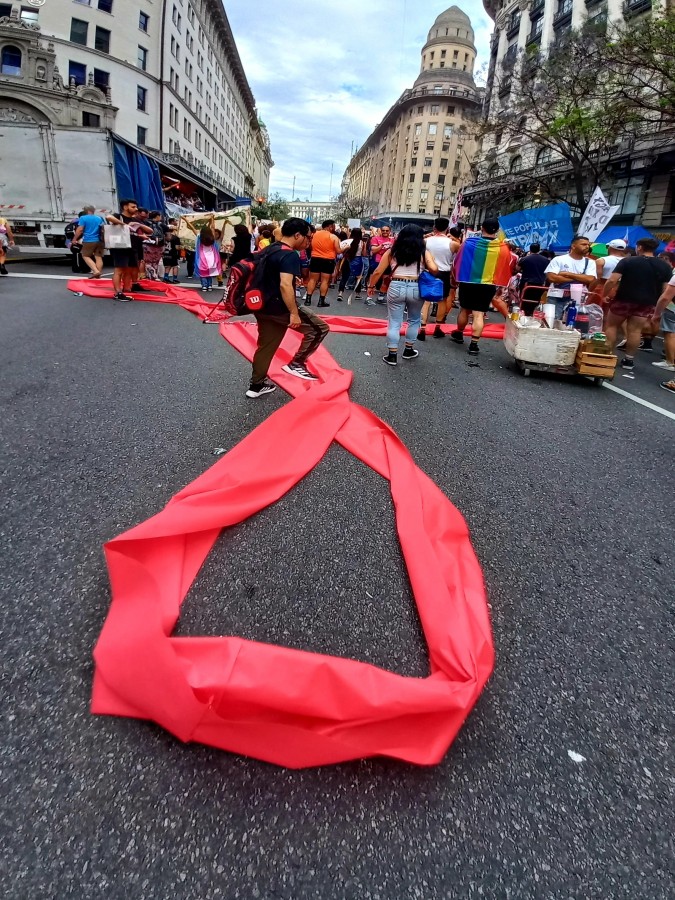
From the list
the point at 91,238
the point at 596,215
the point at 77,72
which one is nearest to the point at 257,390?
the point at 91,238

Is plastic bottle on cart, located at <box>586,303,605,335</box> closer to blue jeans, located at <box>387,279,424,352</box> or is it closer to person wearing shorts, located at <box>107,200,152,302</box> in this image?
blue jeans, located at <box>387,279,424,352</box>

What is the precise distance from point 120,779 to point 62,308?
865 centimetres

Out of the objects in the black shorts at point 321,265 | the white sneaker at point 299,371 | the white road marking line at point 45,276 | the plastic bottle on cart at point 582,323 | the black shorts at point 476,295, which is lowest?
the white sneaker at point 299,371

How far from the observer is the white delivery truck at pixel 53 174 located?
13.0 m

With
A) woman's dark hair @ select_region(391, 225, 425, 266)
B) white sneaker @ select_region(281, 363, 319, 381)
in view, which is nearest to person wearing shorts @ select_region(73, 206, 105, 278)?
woman's dark hair @ select_region(391, 225, 425, 266)

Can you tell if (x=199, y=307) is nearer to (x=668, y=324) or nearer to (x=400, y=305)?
(x=400, y=305)

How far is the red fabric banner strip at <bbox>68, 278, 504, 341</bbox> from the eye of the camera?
843 cm

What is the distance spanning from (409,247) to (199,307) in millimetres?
5070

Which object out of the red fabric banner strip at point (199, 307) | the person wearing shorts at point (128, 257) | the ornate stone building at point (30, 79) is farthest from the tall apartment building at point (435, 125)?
the person wearing shorts at point (128, 257)

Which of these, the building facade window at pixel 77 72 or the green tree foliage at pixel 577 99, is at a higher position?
the building facade window at pixel 77 72

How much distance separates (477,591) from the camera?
2084 millimetres

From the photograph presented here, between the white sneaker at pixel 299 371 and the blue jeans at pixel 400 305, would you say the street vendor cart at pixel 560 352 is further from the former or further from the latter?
the white sneaker at pixel 299 371

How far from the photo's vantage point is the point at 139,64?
3766 cm

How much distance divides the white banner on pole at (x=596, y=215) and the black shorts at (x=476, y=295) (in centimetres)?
743
